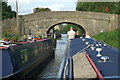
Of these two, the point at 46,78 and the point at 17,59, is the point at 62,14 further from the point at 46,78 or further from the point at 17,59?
the point at 17,59

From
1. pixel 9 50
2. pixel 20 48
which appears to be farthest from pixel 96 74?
pixel 20 48

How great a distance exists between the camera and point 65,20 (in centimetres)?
3253

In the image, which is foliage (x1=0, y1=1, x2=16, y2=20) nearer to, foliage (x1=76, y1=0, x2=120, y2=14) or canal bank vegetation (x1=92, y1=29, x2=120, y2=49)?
foliage (x1=76, y1=0, x2=120, y2=14)

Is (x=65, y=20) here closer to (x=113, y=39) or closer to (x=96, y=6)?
(x=96, y=6)

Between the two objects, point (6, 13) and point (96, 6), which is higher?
point (96, 6)

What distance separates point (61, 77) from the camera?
4.14 m

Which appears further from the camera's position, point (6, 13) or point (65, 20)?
point (6, 13)

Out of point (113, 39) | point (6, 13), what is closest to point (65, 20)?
point (113, 39)

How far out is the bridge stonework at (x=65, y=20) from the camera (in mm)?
31609

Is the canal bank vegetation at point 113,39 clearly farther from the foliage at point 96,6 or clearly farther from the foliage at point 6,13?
the foliage at point 6,13

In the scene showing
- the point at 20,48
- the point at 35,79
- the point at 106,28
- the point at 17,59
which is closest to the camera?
the point at 17,59

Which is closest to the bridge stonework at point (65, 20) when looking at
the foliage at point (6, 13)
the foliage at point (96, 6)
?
the foliage at point (96, 6)

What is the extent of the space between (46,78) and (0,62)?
11.7ft

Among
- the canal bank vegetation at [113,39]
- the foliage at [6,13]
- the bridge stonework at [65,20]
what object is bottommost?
the canal bank vegetation at [113,39]
